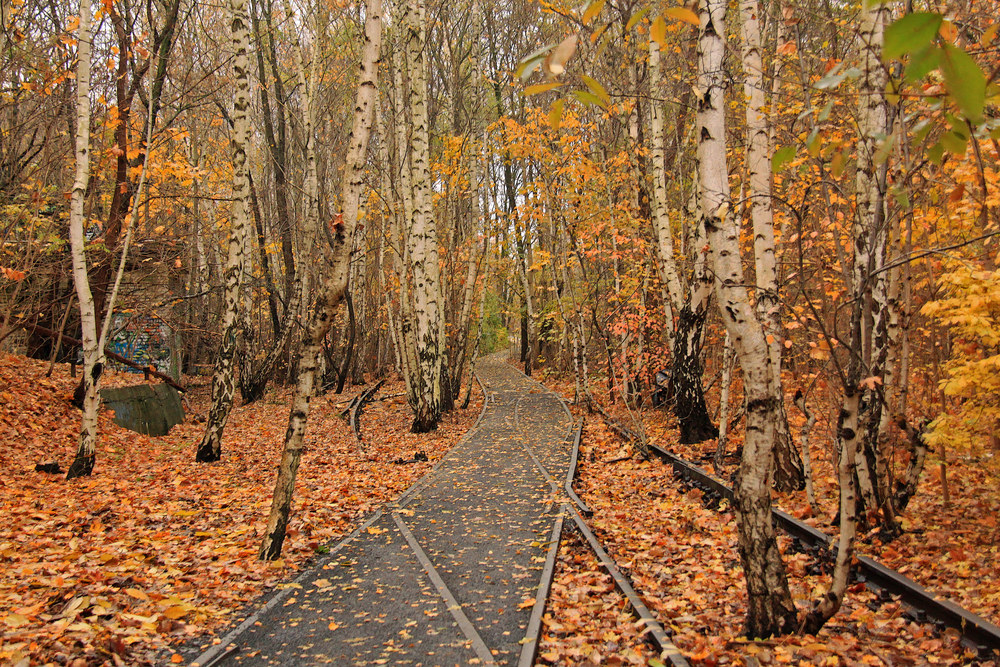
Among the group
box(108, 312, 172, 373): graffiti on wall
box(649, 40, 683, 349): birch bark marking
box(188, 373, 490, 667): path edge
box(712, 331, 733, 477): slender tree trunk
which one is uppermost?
box(649, 40, 683, 349): birch bark marking

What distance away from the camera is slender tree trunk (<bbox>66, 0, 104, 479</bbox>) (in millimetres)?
7750

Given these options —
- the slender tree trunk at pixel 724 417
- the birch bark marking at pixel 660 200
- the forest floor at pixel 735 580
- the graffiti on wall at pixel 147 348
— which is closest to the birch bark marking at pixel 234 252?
the forest floor at pixel 735 580

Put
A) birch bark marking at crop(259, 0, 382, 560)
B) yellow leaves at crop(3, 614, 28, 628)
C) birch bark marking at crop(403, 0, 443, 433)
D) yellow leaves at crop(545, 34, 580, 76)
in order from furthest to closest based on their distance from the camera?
birch bark marking at crop(403, 0, 443, 433) → birch bark marking at crop(259, 0, 382, 560) → yellow leaves at crop(3, 614, 28, 628) → yellow leaves at crop(545, 34, 580, 76)

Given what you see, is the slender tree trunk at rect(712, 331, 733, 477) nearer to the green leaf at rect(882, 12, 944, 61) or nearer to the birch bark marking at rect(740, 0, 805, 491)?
the birch bark marking at rect(740, 0, 805, 491)

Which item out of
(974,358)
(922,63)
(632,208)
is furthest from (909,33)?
Answer: (632,208)

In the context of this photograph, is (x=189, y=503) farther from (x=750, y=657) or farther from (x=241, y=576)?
(x=750, y=657)

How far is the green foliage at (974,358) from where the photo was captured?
192 inches

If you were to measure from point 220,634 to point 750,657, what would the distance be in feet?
12.4

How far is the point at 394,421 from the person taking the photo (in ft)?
52.3

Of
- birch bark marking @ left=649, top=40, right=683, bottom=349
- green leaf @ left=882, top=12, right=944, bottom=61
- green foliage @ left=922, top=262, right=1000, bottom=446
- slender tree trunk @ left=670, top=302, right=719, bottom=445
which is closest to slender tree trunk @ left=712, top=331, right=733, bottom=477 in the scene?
slender tree trunk @ left=670, top=302, right=719, bottom=445

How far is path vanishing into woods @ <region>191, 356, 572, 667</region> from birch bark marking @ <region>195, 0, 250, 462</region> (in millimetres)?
4034

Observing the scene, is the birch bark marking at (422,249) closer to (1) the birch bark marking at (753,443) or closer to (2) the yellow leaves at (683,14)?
(1) the birch bark marking at (753,443)

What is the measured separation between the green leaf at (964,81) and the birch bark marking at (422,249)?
12.7 metres

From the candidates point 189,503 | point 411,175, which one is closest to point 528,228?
point 411,175
